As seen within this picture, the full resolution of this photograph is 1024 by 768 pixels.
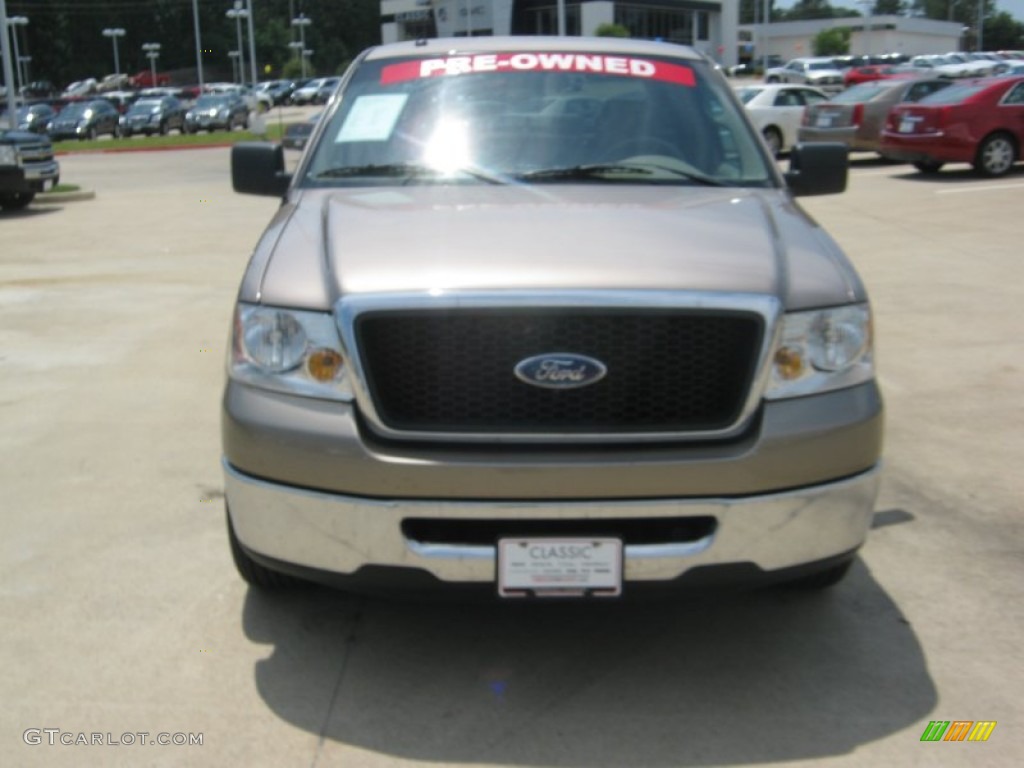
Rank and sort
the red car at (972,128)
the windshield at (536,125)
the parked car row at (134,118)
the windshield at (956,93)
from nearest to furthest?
1. the windshield at (536,125)
2. the red car at (972,128)
3. the windshield at (956,93)
4. the parked car row at (134,118)

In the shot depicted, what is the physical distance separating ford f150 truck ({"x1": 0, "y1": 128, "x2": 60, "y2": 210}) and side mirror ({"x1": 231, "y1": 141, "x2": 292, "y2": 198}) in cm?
1258

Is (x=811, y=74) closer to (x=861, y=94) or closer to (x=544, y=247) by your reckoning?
(x=861, y=94)

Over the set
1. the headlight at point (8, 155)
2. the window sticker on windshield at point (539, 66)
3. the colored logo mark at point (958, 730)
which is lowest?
the colored logo mark at point (958, 730)

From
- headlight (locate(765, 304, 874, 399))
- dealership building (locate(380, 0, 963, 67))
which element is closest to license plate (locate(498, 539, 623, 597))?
headlight (locate(765, 304, 874, 399))

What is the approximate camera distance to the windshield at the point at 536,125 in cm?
463

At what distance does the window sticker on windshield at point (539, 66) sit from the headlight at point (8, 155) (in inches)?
510

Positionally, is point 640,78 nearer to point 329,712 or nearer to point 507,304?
point 507,304

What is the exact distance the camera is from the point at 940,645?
396 cm

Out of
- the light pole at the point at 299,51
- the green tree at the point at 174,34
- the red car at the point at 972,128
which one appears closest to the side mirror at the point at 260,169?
the red car at the point at 972,128

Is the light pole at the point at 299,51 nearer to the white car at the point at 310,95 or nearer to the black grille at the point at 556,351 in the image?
the white car at the point at 310,95

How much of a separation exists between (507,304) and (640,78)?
7.17 ft

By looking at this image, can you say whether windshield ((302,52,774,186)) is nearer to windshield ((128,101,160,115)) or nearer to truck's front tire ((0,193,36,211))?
truck's front tire ((0,193,36,211))

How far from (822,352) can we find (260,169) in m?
2.79

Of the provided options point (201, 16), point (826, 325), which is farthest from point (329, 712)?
point (201, 16)
